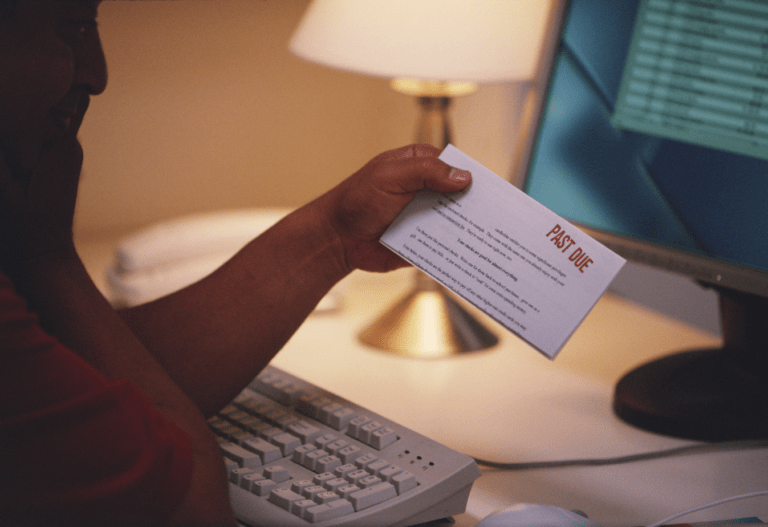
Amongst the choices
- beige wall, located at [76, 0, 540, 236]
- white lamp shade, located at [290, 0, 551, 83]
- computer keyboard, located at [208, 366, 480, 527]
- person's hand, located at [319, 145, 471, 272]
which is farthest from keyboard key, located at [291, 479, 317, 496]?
beige wall, located at [76, 0, 540, 236]

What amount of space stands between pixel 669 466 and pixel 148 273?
2.20 feet

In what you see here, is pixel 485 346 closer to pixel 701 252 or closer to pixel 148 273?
pixel 701 252

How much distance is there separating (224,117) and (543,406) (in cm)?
72

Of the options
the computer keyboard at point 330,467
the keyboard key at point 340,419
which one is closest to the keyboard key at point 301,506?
the computer keyboard at point 330,467

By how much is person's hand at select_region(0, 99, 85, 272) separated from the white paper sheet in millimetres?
285

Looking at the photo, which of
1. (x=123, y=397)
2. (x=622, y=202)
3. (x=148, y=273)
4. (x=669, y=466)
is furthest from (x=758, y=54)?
(x=148, y=273)

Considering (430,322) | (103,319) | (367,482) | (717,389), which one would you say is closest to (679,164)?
(717,389)

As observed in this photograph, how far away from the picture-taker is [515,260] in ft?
1.88

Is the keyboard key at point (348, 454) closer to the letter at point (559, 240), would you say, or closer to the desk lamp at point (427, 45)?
the letter at point (559, 240)

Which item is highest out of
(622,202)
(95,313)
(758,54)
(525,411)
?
(758,54)

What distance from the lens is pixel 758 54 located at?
694 millimetres

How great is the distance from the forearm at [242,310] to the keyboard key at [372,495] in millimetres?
194

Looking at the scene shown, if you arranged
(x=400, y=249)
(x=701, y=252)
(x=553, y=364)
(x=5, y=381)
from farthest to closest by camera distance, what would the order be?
1. (x=553, y=364)
2. (x=701, y=252)
3. (x=400, y=249)
4. (x=5, y=381)

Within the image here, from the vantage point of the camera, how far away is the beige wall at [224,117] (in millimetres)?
1124
